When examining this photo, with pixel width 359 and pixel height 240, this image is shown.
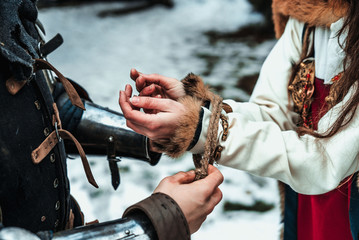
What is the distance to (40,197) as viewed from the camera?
2.09ft

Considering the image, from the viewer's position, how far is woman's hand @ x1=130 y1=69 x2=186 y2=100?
81 cm

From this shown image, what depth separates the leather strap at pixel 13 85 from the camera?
0.58 meters

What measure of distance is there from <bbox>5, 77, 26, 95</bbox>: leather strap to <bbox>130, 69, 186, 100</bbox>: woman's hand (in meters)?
0.27

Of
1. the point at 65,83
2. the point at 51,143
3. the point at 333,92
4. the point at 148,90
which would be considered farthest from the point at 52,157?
the point at 333,92

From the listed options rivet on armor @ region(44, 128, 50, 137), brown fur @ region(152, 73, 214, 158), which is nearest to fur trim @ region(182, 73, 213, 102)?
brown fur @ region(152, 73, 214, 158)

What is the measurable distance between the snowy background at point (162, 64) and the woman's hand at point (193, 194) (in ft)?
1.92

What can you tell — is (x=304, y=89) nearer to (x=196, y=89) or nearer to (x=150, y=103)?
(x=196, y=89)

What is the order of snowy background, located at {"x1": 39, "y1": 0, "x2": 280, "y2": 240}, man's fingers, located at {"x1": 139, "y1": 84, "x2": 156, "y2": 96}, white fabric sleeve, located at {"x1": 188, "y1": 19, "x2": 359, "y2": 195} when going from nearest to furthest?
white fabric sleeve, located at {"x1": 188, "y1": 19, "x2": 359, "y2": 195}
man's fingers, located at {"x1": 139, "y1": 84, "x2": 156, "y2": 96}
snowy background, located at {"x1": 39, "y1": 0, "x2": 280, "y2": 240}

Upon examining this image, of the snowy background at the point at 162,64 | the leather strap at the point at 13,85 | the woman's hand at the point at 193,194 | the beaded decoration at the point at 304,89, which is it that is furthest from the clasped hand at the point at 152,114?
the snowy background at the point at 162,64

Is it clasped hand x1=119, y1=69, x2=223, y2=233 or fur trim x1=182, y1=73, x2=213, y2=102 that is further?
fur trim x1=182, y1=73, x2=213, y2=102

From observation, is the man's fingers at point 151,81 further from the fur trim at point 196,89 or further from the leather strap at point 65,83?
the leather strap at point 65,83

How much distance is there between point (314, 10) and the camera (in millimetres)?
770

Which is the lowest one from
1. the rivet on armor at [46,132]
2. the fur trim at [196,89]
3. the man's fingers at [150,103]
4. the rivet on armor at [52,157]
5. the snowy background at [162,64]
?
the snowy background at [162,64]

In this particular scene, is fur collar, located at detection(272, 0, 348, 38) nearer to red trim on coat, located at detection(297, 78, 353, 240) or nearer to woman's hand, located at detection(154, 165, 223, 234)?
red trim on coat, located at detection(297, 78, 353, 240)
